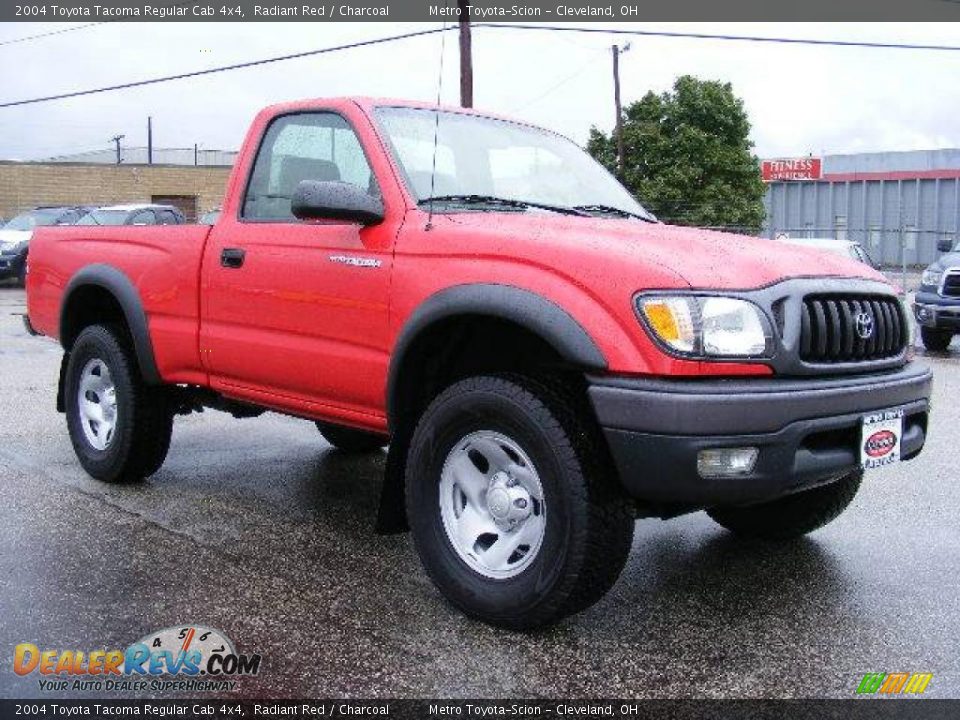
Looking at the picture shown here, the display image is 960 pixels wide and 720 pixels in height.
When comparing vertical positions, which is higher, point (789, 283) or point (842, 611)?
point (789, 283)

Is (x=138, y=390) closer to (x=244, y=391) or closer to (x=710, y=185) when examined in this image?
(x=244, y=391)

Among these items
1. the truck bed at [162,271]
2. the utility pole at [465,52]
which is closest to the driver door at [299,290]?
the truck bed at [162,271]

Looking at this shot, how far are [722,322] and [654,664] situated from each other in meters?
1.11

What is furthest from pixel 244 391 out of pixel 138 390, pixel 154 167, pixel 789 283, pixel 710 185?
pixel 154 167

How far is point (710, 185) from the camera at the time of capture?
1496 inches

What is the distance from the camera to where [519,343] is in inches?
149

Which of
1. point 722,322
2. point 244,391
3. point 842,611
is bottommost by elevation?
point 842,611

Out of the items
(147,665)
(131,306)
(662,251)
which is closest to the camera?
(147,665)

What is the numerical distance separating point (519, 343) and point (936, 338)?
11.6 m

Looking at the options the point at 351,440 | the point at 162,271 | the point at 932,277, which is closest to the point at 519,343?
the point at 162,271

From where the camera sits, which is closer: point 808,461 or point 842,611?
point 808,461

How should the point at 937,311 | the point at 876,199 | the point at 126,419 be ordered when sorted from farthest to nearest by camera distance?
the point at 876,199 → the point at 937,311 → the point at 126,419

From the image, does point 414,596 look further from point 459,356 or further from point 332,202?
point 332,202

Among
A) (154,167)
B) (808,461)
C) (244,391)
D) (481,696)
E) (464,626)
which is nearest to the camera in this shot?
(481,696)
